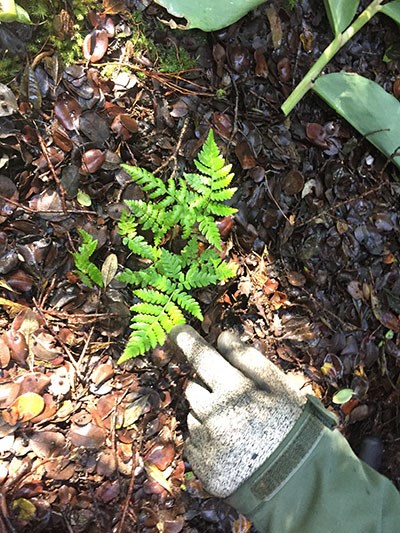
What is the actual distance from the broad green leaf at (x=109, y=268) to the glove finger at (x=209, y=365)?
0.32 m

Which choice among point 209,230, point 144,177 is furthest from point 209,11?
point 209,230

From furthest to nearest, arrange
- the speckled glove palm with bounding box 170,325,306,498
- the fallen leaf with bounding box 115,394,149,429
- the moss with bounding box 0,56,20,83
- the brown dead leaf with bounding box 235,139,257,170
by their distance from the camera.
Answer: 1. the brown dead leaf with bounding box 235,139,257,170
2. the fallen leaf with bounding box 115,394,149,429
3. the moss with bounding box 0,56,20,83
4. the speckled glove palm with bounding box 170,325,306,498

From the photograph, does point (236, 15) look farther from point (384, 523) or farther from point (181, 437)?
point (384, 523)

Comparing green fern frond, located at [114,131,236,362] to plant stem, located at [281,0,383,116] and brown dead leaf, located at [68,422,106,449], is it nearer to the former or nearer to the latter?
brown dead leaf, located at [68,422,106,449]

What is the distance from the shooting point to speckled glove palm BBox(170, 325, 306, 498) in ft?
5.01

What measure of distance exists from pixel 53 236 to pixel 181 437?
0.86 meters

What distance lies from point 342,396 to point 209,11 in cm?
153

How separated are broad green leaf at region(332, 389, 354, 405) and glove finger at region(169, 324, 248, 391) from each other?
58cm

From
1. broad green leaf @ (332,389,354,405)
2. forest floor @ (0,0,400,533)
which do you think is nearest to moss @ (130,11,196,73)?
forest floor @ (0,0,400,533)

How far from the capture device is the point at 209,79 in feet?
6.20

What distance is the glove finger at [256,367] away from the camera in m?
1.64

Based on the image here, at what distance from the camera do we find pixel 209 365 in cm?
160

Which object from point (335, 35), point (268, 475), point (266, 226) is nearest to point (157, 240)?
point (266, 226)

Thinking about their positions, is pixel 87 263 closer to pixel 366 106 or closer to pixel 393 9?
pixel 366 106
